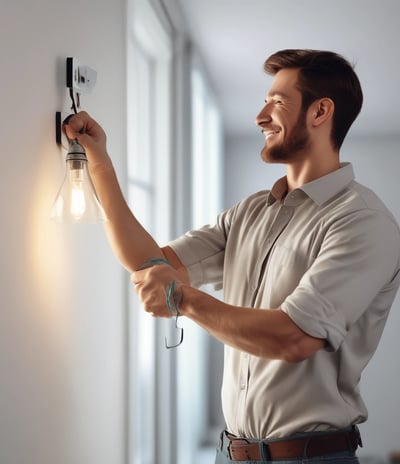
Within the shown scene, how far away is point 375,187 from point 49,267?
6011 mm

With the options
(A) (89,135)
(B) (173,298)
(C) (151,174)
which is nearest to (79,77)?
(A) (89,135)

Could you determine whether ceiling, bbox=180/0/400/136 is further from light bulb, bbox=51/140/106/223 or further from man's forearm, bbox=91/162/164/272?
light bulb, bbox=51/140/106/223

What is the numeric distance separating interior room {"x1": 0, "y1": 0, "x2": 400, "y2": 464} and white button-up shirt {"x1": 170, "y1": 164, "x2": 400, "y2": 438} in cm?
40

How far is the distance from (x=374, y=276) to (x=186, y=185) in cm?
246

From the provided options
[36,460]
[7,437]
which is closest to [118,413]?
[36,460]

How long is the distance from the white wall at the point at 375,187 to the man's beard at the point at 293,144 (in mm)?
5395

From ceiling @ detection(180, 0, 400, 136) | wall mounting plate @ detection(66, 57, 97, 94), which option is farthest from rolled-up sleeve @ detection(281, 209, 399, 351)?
ceiling @ detection(180, 0, 400, 136)

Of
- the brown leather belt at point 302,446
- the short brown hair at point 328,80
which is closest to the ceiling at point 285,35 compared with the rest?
the short brown hair at point 328,80

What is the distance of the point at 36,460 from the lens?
153 cm

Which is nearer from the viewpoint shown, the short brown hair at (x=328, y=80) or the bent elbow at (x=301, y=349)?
the bent elbow at (x=301, y=349)

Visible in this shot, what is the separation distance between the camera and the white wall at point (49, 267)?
1.39m

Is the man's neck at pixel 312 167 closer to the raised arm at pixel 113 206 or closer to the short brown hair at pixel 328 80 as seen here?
the short brown hair at pixel 328 80

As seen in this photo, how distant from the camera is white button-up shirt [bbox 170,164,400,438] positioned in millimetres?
1549

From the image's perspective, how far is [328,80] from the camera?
5.98 feet
